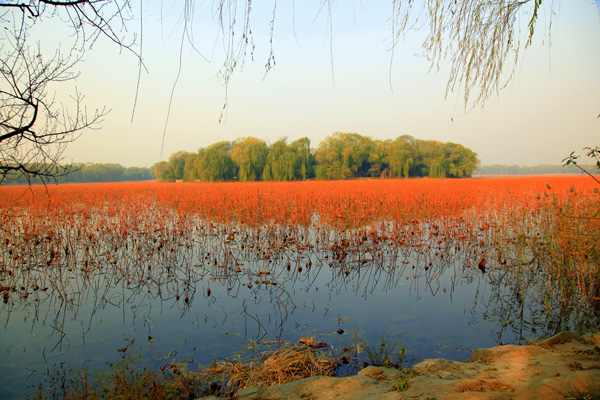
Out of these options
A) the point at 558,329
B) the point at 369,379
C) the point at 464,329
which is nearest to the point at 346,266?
the point at 464,329

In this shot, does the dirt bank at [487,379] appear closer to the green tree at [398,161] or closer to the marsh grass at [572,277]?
the marsh grass at [572,277]

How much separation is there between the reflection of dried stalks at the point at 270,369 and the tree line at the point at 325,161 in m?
42.6

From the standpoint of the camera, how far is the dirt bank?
1.92m

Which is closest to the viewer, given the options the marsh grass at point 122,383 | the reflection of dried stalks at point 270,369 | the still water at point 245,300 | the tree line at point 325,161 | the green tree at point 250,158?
the marsh grass at point 122,383

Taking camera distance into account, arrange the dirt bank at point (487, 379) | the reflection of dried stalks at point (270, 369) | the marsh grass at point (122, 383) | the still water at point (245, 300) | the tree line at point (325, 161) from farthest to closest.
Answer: the tree line at point (325, 161), the still water at point (245, 300), the reflection of dried stalks at point (270, 369), the marsh grass at point (122, 383), the dirt bank at point (487, 379)

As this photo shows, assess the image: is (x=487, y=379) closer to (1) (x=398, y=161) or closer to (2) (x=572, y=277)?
(2) (x=572, y=277)

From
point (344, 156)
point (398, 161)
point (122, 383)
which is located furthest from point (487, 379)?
point (344, 156)

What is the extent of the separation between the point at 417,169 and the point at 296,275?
58325mm

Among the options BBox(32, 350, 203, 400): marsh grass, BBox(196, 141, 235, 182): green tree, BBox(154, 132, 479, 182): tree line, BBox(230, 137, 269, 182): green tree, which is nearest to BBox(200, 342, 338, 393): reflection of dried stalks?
BBox(32, 350, 203, 400): marsh grass

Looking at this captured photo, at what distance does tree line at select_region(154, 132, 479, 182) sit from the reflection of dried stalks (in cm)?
4257

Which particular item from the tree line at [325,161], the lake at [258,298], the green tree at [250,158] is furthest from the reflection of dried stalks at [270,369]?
the green tree at [250,158]

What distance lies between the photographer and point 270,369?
2742 millimetres

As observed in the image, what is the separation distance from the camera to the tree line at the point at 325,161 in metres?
48.4

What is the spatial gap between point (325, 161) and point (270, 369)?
2093 inches
